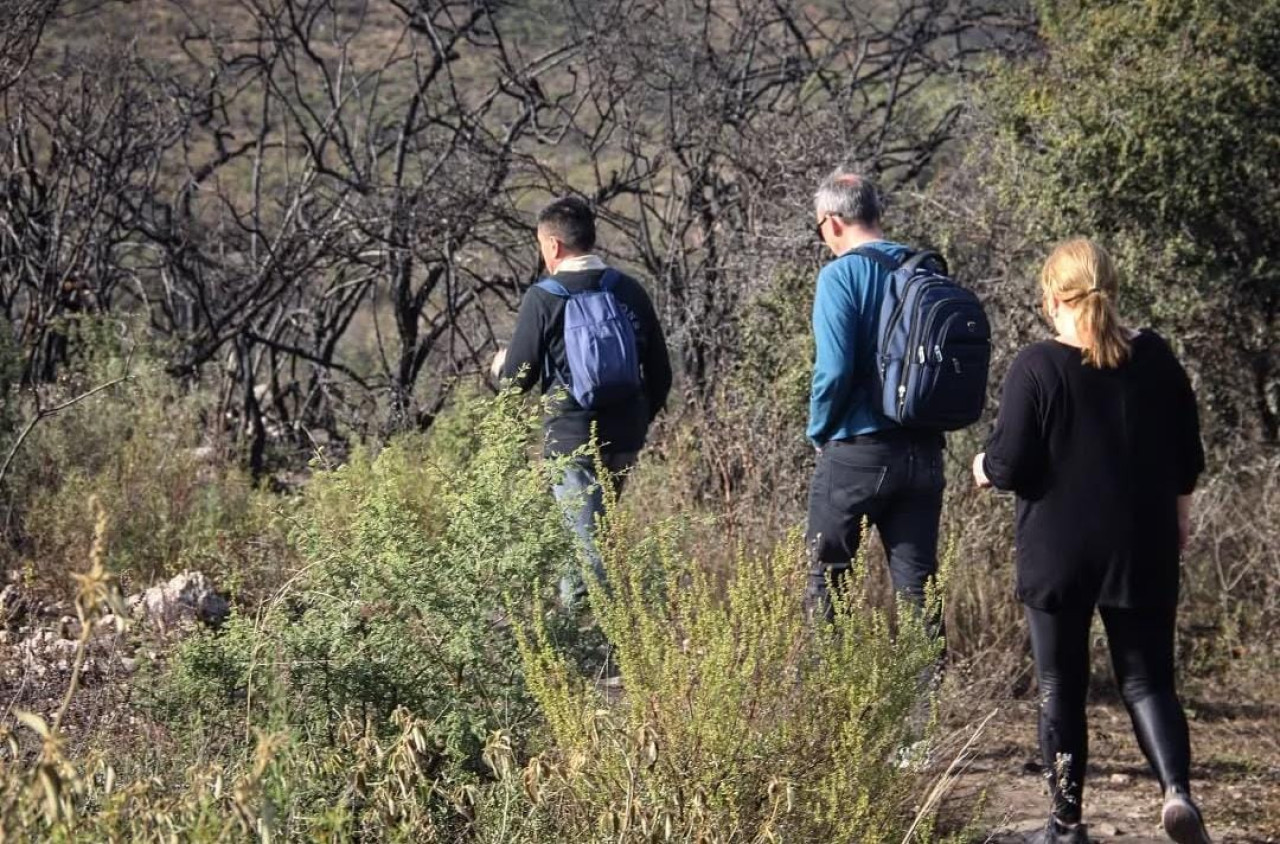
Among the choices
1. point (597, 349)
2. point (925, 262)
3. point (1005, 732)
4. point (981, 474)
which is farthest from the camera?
point (1005, 732)

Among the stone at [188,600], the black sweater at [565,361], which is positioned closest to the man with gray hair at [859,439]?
the black sweater at [565,361]

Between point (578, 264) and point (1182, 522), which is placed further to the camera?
point (578, 264)

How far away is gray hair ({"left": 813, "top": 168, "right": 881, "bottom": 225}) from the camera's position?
463 cm

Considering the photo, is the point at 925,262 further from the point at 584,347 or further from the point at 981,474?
the point at 584,347

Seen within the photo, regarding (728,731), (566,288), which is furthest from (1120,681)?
(566,288)

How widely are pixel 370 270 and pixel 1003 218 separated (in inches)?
145

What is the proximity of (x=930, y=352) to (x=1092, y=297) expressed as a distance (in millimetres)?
512

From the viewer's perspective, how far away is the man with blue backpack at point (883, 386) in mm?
4410

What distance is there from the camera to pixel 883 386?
14.7ft

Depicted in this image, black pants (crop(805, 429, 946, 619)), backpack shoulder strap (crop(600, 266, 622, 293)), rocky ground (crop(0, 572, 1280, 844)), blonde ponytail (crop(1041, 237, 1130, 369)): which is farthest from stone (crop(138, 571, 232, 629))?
blonde ponytail (crop(1041, 237, 1130, 369))

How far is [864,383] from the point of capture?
454cm

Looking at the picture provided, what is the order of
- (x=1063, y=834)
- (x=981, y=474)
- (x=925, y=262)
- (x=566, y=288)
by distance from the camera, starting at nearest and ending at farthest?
(x=1063, y=834), (x=981, y=474), (x=925, y=262), (x=566, y=288)

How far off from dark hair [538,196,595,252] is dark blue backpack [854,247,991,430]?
1.17m

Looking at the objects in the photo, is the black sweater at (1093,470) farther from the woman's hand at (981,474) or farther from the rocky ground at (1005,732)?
the rocky ground at (1005,732)
